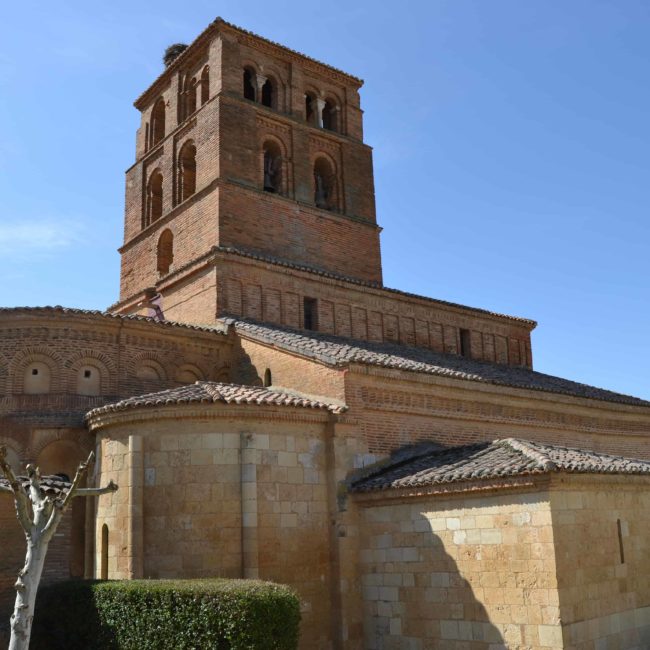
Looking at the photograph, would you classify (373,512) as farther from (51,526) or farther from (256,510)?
(51,526)

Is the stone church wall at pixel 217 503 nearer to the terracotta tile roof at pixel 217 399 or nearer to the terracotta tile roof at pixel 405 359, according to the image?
the terracotta tile roof at pixel 217 399

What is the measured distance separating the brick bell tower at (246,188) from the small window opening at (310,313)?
0.04m

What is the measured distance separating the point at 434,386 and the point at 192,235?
8.47 m

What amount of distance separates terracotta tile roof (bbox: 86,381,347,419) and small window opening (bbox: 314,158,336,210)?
10123 millimetres

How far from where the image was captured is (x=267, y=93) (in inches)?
898

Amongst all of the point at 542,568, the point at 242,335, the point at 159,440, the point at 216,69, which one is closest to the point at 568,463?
the point at 542,568

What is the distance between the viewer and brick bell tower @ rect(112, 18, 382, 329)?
61.2 ft

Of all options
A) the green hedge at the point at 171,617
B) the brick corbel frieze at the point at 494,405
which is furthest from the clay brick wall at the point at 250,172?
the green hedge at the point at 171,617

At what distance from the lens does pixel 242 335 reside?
53.8ft

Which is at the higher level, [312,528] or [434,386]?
[434,386]

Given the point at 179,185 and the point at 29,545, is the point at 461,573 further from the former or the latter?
the point at 179,185

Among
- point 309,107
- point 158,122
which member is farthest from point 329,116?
point 158,122

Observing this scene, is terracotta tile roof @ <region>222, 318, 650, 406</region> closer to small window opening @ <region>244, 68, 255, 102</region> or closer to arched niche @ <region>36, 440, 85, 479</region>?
arched niche @ <region>36, 440, 85, 479</region>

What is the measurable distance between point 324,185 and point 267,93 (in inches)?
126
